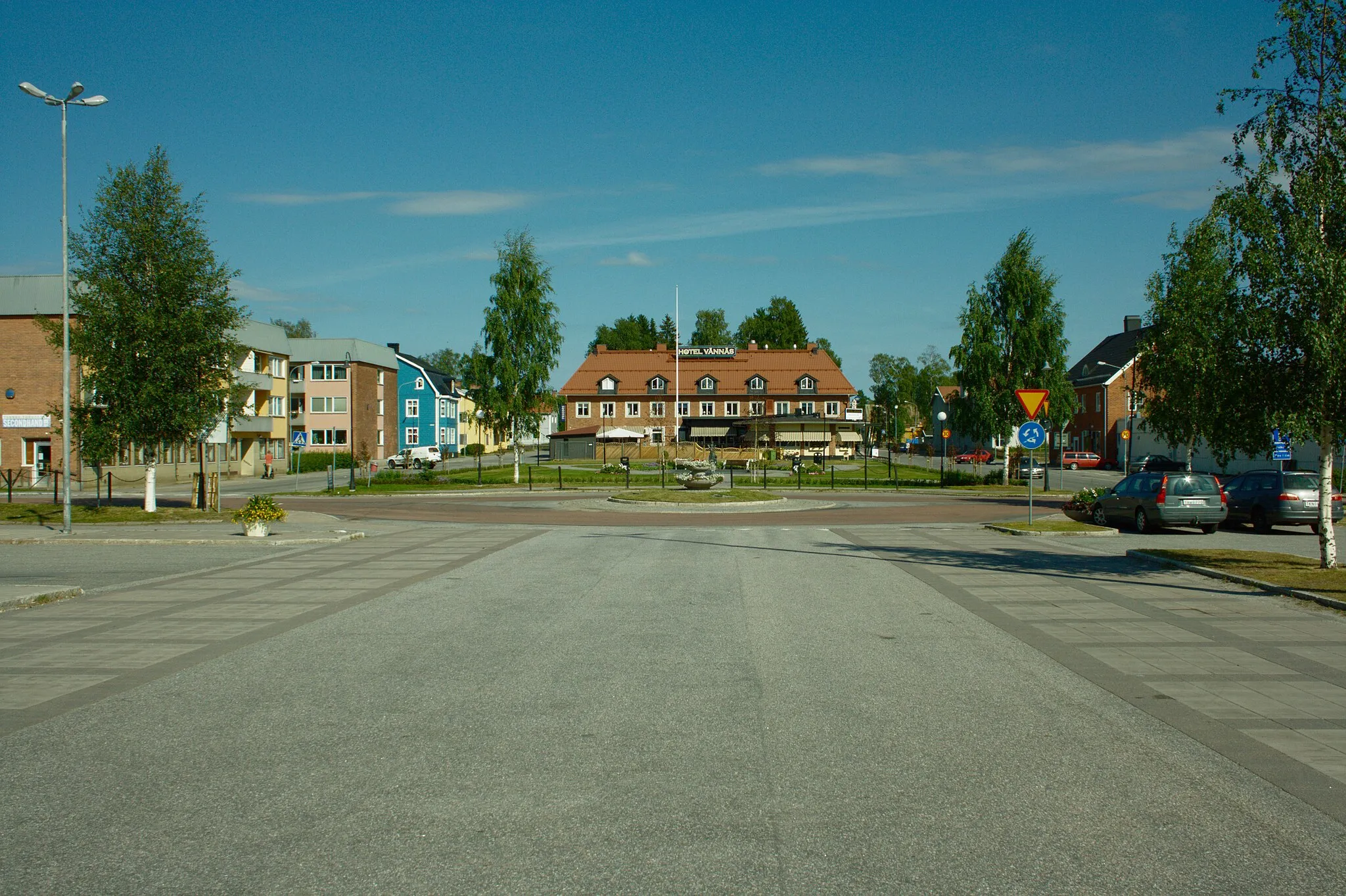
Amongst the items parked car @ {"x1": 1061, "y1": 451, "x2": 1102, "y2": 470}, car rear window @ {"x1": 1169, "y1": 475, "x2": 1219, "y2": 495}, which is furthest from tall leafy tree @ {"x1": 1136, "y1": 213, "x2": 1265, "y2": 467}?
parked car @ {"x1": 1061, "y1": 451, "x2": 1102, "y2": 470}

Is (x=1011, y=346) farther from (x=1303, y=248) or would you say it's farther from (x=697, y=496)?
(x=1303, y=248)

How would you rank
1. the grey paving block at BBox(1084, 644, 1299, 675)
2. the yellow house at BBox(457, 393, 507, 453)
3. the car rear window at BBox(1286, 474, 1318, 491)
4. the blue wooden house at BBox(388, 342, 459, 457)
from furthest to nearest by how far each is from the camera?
the yellow house at BBox(457, 393, 507, 453) < the blue wooden house at BBox(388, 342, 459, 457) < the car rear window at BBox(1286, 474, 1318, 491) < the grey paving block at BBox(1084, 644, 1299, 675)

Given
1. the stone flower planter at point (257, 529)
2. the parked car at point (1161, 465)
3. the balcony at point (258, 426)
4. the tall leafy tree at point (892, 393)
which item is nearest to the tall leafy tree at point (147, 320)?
the stone flower planter at point (257, 529)

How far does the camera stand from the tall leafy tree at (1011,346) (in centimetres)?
4612

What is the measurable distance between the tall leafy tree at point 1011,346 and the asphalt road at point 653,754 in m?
34.3

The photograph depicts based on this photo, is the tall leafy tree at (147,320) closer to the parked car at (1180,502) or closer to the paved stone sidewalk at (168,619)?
the paved stone sidewalk at (168,619)

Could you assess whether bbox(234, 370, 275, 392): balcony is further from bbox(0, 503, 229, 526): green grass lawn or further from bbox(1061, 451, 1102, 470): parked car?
bbox(1061, 451, 1102, 470): parked car

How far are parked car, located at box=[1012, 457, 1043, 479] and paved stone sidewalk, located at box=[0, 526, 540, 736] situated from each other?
33531mm

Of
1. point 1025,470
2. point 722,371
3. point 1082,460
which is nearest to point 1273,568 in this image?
point 1025,470

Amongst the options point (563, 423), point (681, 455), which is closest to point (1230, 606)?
point (681, 455)

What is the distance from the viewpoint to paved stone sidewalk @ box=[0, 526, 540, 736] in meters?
8.76

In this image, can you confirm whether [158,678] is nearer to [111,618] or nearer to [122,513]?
[111,618]

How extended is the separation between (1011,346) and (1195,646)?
38.4 meters

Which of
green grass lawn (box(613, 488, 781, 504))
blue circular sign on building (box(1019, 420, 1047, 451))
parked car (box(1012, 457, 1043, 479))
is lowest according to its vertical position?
green grass lawn (box(613, 488, 781, 504))
